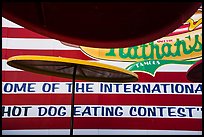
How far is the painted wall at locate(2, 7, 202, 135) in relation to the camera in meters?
3.40

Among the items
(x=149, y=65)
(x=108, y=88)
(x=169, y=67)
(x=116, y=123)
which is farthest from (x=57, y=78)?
(x=169, y=67)

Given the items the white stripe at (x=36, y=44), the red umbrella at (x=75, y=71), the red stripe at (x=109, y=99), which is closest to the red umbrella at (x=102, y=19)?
the red umbrella at (x=75, y=71)

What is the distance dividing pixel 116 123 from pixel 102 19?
83.1 inches

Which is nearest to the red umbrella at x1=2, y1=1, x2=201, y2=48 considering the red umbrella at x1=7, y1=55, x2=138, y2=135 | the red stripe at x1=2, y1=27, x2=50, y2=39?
the red umbrella at x1=7, y1=55, x2=138, y2=135

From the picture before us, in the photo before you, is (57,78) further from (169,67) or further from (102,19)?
(102,19)

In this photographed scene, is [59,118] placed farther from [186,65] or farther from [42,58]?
[186,65]

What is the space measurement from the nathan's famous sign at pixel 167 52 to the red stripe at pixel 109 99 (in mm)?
337

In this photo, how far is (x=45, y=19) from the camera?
157 centimetres

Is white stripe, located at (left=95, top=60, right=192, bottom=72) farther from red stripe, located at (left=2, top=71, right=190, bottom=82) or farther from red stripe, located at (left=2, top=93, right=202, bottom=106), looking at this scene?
red stripe, located at (left=2, top=93, right=202, bottom=106)

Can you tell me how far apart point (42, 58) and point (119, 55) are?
1366 millimetres

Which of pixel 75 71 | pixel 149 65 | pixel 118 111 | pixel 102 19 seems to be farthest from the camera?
pixel 149 65

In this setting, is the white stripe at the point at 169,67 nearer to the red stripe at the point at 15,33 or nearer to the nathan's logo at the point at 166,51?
the nathan's logo at the point at 166,51

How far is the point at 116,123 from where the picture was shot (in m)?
3.44

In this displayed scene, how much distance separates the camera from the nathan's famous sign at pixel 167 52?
3549mm
